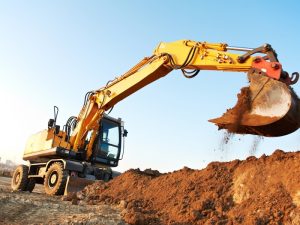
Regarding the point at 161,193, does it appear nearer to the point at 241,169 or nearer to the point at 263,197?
the point at 241,169

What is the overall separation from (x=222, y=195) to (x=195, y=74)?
124 inches

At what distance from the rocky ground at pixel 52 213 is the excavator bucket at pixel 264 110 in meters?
3.05

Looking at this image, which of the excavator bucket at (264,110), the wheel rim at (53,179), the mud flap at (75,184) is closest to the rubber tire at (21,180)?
the wheel rim at (53,179)

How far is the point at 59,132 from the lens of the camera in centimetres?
1399

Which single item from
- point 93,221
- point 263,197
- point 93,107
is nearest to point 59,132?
point 93,107

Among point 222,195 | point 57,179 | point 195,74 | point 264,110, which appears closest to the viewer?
point 264,110

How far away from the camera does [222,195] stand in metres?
7.94

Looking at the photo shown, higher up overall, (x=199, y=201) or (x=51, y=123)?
(x=51, y=123)

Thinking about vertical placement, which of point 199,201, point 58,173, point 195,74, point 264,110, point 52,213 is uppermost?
point 195,74

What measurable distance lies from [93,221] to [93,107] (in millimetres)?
6854

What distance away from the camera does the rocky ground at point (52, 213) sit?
6980 millimetres

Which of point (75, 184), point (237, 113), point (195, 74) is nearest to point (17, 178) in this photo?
point (75, 184)

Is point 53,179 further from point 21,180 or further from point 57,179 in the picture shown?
point 21,180

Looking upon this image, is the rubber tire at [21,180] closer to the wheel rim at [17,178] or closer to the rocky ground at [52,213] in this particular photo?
the wheel rim at [17,178]
